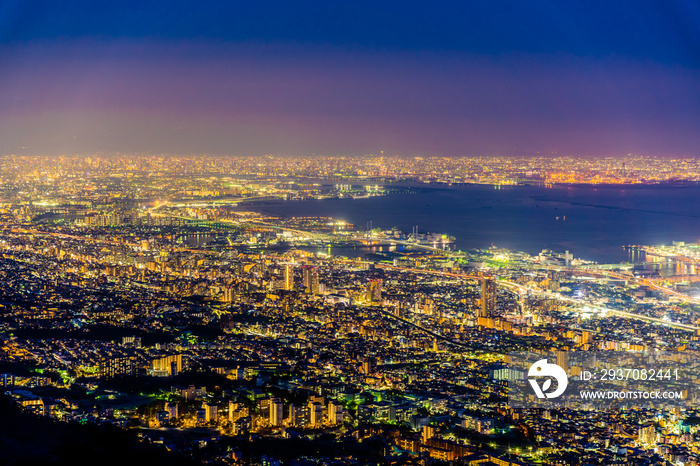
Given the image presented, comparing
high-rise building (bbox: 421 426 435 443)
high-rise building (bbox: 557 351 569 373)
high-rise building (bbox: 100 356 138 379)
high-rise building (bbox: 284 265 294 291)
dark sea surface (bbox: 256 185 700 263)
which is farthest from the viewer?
dark sea surface (bbox: 256 185 700 263)

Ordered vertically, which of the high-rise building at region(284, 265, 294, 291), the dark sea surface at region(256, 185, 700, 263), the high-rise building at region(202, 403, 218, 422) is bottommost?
the high-rise building at region(202, 403, 218, 422)

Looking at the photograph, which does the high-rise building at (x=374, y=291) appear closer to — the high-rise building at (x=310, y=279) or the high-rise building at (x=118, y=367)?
the high-rise building at (x=310, y=279)

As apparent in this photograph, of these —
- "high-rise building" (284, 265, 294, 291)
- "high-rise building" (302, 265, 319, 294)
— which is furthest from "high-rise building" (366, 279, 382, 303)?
"high-rise building" (284, 265, 294, 291)

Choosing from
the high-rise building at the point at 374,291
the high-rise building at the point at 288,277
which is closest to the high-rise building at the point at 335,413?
the high-rise building at the point at 374,291

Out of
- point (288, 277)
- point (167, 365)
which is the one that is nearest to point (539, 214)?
point (288, 277)

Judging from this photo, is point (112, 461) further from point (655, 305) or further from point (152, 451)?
point (655, 305)

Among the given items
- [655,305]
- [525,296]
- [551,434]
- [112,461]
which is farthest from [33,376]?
[655,305]

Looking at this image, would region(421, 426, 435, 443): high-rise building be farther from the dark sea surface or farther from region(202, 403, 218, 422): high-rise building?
the dark sea surface
